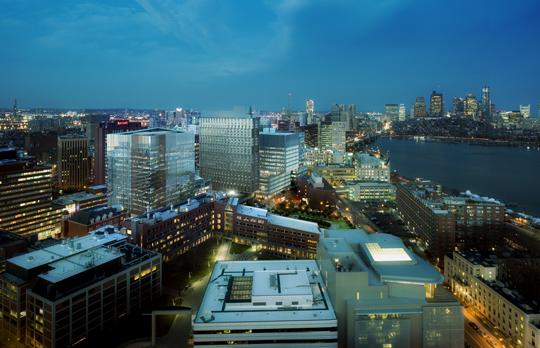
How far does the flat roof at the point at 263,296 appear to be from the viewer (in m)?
7.00

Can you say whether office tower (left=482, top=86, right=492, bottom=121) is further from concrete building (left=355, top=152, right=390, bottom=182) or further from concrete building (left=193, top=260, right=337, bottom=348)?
concrete building (left=193, top=260, right=337, bottom=348)

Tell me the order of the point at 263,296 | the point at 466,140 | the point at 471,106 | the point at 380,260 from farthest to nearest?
the point at 471,106, the point at 466,140, the point at 380,260, the point at 263,296

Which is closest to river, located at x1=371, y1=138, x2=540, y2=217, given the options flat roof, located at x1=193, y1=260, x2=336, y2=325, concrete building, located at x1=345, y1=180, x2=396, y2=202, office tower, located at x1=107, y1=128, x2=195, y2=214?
concrete building, located at x1=345, y1=180, x2=396, y2=202

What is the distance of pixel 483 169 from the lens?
31.2 m

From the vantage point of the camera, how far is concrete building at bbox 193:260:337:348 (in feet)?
22.4

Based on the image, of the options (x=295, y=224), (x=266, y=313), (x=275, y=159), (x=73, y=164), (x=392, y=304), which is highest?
(x=275, y=159)

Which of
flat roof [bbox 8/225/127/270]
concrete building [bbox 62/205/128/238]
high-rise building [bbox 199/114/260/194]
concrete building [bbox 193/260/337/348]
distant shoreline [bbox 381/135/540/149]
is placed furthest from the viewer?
distant shoreline [bbox 381/135/540/149]

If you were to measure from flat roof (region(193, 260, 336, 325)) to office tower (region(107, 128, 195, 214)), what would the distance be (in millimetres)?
7697

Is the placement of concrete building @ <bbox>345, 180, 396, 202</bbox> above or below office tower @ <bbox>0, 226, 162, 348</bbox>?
above

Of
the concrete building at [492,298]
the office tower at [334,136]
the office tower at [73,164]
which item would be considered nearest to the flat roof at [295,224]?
the concrete building at [492,298]

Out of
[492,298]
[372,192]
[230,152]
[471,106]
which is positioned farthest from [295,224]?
[471,106]

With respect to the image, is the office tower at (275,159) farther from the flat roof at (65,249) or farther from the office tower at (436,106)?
the office tower at (436,106)

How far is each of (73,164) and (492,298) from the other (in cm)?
2036

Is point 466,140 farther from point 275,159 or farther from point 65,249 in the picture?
point 65,249
